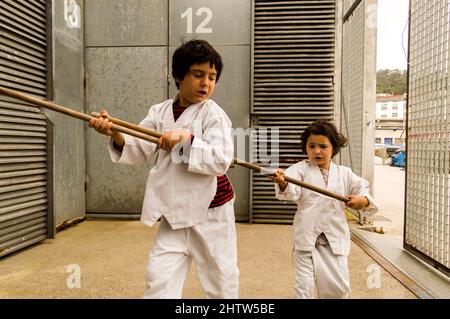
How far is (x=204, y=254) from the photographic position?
1.80 meters

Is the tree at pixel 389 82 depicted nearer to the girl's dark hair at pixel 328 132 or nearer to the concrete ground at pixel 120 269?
the concrete ground at pixel 120 269

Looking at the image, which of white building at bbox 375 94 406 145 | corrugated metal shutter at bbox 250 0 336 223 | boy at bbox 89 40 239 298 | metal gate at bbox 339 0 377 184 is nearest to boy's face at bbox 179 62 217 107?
boy at bbox 89 40 239 298

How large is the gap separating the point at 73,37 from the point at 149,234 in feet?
8.45

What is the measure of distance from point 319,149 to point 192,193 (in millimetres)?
918

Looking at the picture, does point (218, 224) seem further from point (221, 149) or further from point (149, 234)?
point (149, 234)

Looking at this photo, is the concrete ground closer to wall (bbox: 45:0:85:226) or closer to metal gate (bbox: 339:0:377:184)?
wall (bbox: 45:0:85:226)

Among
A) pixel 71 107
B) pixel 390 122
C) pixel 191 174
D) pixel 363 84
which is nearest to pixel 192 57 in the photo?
pixel 191 174

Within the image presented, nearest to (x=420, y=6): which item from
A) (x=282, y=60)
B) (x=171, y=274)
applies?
(x=282, y=60)

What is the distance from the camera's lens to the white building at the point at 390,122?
38.9m

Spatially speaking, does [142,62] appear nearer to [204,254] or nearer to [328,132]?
[328,132]

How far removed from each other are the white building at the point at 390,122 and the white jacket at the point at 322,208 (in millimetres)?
28590

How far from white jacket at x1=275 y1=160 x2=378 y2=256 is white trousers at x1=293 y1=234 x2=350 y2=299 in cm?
5

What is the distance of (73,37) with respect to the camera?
454 cm

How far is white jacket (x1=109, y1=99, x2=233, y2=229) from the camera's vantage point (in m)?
1.70
